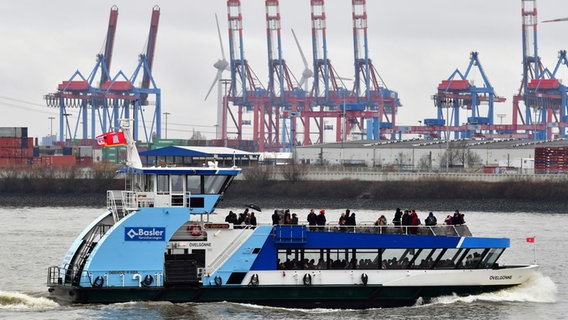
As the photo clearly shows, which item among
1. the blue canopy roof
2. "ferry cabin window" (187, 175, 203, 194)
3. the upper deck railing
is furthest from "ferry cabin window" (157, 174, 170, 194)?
the upper deck railing

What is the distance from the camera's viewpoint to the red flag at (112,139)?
34.6 m

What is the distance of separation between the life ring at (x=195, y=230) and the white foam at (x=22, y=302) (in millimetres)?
4220

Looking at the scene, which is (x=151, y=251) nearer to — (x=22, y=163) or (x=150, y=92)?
(x=22, y=163)

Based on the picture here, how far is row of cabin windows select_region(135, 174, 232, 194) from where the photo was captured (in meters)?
34.3

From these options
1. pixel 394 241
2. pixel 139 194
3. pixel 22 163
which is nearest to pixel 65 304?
pixel 139 194

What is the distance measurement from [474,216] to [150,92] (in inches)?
4075

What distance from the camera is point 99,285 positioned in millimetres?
33062

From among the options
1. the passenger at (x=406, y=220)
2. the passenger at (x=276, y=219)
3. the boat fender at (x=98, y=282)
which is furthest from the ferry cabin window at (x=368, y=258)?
the boat fender at (x=98, y=282)

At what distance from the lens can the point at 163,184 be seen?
113 feet

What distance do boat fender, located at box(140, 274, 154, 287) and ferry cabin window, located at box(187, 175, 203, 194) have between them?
273 cm

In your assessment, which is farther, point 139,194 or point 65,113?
point 65,113

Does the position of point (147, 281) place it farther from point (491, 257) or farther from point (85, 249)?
point (491, 257)

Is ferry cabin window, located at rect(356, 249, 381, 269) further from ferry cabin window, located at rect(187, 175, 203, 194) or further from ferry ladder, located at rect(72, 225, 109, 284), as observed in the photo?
ferry ladder, located at rect(72, 225, 109, 284)

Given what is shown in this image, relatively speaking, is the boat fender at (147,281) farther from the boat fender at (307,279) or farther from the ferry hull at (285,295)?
the boat fender at (307,279)
